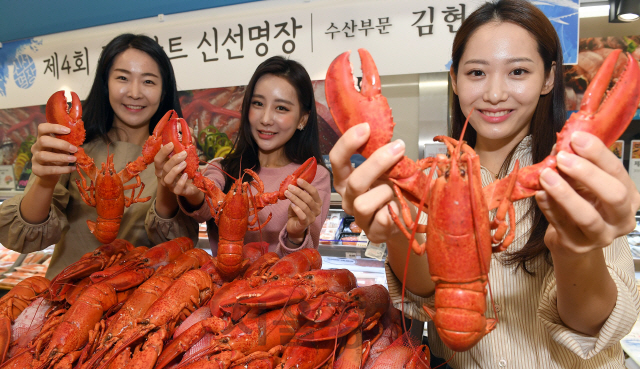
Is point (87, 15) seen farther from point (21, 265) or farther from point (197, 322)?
point (197, 322)

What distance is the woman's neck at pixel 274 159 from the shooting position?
249cm

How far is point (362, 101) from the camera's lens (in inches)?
34.7

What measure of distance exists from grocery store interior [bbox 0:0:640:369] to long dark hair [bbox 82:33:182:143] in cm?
94

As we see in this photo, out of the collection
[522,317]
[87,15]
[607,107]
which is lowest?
[522,317]

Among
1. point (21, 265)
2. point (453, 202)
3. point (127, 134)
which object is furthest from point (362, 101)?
point (21, 265)

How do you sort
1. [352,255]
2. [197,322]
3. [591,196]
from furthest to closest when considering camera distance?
1. [352,255]
2. [197,322]
3. [591,196]

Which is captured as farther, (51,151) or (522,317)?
(51,151)

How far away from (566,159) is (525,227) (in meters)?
0.71

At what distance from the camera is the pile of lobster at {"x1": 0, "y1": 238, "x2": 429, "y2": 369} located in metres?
1.14

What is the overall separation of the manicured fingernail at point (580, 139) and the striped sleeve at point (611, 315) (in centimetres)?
57

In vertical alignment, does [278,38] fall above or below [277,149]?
above

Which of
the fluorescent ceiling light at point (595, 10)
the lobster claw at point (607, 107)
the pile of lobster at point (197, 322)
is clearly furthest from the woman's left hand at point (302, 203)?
the fluorescent ceiling light at point (595, 10)

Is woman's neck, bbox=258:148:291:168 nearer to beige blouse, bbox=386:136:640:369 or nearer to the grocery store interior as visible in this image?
the grocery store interior

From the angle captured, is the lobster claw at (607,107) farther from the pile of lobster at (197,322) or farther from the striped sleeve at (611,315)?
the pile of lobster at (197,322)
